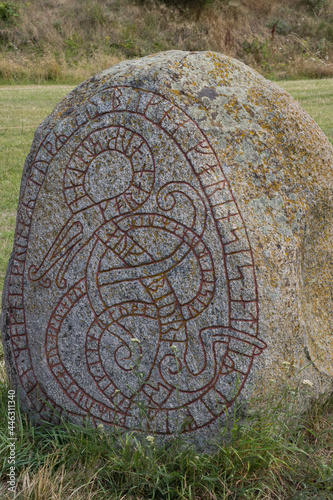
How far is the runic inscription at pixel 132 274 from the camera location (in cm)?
216

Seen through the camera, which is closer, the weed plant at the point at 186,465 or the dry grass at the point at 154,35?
the weed plant at the point at 186,465

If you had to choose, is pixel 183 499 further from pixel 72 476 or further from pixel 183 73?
pixel 183 73

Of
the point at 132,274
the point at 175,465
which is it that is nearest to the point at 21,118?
the point at 132,274

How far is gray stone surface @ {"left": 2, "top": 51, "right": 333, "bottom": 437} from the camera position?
2164 mm

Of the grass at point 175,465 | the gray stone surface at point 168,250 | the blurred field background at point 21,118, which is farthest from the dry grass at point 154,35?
the grass at point 175,465

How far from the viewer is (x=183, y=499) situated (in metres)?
2.00

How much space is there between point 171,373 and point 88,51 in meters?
14.7

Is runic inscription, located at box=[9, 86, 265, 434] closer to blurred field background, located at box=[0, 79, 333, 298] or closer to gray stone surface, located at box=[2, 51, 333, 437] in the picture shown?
gray stone surface, located at box=[2, 51, 333, 437]

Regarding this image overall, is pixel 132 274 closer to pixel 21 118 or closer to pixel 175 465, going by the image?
pixel 175 465

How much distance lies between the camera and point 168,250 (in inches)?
87.2

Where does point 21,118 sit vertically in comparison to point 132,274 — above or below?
below

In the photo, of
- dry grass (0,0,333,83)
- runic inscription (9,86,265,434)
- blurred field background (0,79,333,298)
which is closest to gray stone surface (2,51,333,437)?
runic inscription (9,86,265,434)

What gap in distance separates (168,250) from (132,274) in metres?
0.19

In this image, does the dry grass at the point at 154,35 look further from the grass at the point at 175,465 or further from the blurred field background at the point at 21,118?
the grass at the point at 175,465
